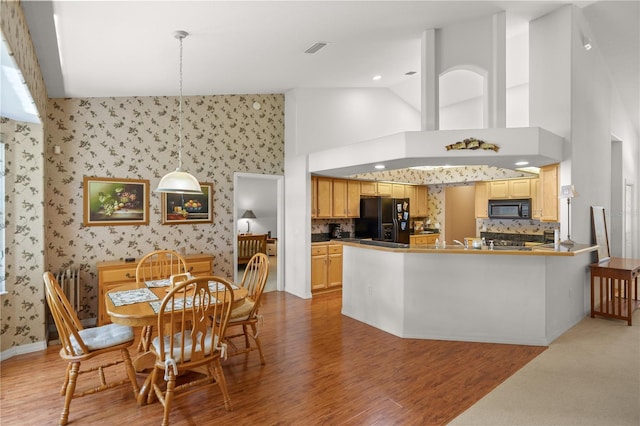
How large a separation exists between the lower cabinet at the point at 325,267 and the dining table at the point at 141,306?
3.01m

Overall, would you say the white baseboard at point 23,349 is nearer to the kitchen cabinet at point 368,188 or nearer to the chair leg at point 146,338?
the chair leg at point 146,338

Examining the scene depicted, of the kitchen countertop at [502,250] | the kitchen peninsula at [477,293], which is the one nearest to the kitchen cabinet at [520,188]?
the kitchen peninsula at [477,293]

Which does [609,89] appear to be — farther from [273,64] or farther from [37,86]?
[37,86]

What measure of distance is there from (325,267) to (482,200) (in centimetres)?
353

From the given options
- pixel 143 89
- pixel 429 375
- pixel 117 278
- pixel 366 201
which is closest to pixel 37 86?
pixel 143 89

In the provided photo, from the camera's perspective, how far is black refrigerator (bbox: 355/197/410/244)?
6.88 meters

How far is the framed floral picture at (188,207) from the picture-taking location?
536 cm

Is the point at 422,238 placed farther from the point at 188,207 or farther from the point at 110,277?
the point at 110,277

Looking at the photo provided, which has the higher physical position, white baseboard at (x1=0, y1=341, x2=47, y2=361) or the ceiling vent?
the ceiling vent

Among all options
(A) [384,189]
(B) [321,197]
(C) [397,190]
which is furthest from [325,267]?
(C) [397,190]

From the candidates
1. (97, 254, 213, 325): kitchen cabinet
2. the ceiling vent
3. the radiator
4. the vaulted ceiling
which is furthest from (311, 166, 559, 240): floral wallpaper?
the radiator

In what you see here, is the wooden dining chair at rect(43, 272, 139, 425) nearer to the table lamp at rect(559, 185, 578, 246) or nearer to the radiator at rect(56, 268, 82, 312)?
the radiator at rect(56, 268, 82, 312)

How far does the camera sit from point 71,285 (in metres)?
4.33

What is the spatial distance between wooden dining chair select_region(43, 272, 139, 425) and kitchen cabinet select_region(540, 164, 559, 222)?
4.99 meters
